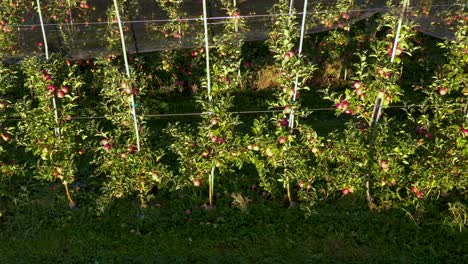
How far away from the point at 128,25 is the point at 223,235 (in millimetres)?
4365

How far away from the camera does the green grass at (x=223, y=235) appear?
172 inches

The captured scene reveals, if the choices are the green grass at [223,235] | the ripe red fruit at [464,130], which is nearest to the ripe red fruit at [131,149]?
the green grass at [223,235]

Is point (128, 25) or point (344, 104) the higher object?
point (128, 25)

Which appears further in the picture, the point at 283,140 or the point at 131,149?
the point at 131,149

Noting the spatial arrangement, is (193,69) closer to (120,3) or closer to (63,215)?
(120,3)

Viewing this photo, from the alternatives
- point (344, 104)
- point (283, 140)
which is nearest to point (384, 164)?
point (344, 104)

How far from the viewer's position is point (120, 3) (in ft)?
23.3

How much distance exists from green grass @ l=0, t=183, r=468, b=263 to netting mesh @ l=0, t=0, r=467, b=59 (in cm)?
319

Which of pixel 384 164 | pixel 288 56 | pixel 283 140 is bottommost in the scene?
pixel 384 164

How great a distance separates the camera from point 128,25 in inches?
293

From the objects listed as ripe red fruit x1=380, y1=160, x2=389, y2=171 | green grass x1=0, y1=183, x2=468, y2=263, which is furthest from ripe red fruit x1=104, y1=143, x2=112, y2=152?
ripe red fruit x1=380, y1=160, x2=389, y2=171

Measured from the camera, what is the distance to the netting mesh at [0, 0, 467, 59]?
7.18 m

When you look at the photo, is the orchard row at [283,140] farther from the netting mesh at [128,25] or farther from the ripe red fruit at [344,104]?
the netting mesh at [128,25]

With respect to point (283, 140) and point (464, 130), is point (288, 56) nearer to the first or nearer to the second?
point (283, 140)
